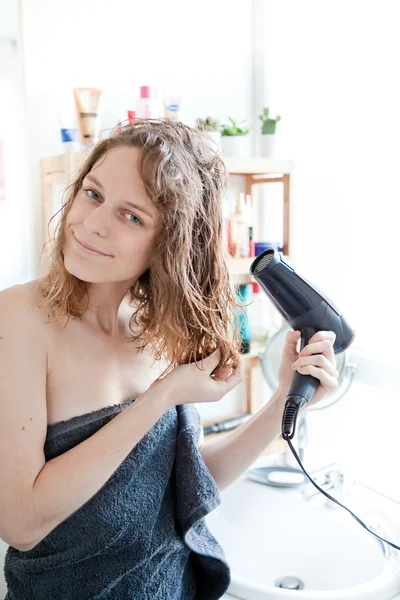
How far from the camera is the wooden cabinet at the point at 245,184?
52.0 inches

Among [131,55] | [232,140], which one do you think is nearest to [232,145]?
[232,140]

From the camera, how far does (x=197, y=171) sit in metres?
0.87

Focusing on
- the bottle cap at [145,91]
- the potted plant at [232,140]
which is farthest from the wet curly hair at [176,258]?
the potted plant at [232,140]

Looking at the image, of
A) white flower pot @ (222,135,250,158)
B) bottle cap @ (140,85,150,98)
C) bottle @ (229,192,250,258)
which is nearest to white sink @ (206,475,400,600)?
bottle @ (229,192,250,258)

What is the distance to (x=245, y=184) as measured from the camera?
5.70ft

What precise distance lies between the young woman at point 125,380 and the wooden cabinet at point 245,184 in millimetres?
335

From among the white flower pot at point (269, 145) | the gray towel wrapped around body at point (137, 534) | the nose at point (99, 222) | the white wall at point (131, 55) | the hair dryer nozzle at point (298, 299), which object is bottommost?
the gray towel wrapped around body at point (137, 534)

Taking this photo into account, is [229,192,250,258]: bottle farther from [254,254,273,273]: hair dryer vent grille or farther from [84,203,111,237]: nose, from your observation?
[84,203,111,237]: nose

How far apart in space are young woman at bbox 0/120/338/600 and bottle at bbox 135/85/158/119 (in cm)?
54

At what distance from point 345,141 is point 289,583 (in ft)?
3.37

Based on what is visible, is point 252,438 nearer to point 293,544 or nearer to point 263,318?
point 293,544

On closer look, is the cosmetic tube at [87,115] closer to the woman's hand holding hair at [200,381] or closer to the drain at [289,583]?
the woman's hand holding hair at [200,381]

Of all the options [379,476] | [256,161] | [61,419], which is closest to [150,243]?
[61,419]

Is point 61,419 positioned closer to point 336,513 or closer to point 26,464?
point 26,464
